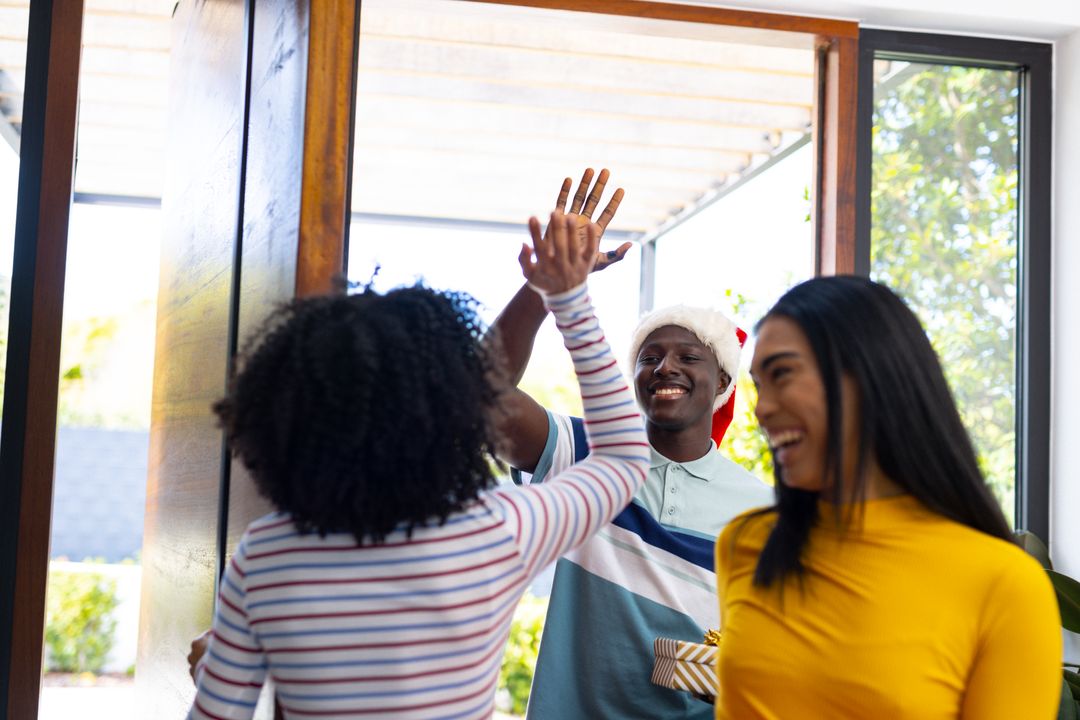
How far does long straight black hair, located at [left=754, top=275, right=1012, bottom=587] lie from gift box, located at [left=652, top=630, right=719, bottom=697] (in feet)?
1.22

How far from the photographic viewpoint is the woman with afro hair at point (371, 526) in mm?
1046

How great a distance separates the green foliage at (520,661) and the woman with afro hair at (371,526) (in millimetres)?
4804

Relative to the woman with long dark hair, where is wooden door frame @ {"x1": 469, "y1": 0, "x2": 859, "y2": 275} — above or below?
above

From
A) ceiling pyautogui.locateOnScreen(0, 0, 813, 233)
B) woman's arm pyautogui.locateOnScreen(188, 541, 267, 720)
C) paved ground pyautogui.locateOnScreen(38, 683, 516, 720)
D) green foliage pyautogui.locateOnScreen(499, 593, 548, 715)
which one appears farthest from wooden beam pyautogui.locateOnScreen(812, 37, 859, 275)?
paved ground pyautogui.locateOnScreen(38, 683, 516, 720)

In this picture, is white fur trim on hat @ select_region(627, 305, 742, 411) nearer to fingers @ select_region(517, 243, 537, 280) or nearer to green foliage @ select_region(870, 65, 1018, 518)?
fingers @ select_region(517, 243, 537, 280)

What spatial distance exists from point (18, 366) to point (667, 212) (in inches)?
164

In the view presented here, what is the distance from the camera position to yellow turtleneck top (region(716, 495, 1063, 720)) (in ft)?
3.59

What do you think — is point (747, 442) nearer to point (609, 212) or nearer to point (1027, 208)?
point (1027, 208)

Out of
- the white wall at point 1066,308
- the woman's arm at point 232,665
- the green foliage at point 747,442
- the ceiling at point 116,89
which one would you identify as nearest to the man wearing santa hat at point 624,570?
the woman's arm at point 232,665

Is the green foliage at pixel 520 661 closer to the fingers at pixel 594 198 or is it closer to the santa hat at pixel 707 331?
the santa hat at pixel 707 331

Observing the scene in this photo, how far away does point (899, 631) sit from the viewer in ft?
3.72

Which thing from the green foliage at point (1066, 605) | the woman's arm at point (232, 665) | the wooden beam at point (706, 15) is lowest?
the green foliage at point (1066, 605)

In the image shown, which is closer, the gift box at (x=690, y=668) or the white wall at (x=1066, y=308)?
the gift box at (x=690, y=668)

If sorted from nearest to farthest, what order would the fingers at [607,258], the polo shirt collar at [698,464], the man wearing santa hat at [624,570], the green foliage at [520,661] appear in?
the fingers at [607,258] → the man wearing santa hat at [624,570] → the polo shirt collar at [698,464] → the green foliage at [520,661]
